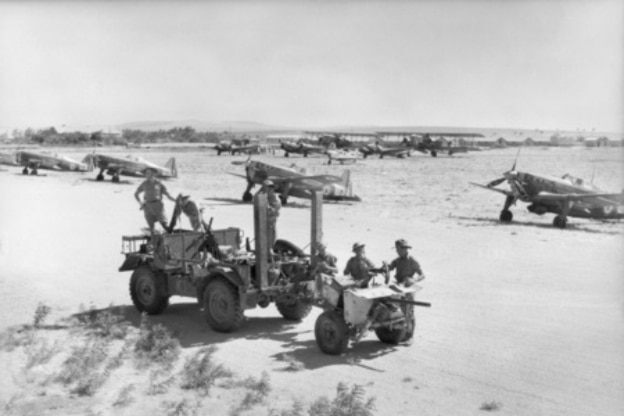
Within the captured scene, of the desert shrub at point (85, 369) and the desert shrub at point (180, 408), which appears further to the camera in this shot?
the desert shrub at point (85, 369)

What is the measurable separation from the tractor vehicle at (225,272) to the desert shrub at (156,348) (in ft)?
3.10

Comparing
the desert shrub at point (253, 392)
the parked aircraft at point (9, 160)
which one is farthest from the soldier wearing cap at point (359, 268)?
the parked aircraft at point (9, 160)

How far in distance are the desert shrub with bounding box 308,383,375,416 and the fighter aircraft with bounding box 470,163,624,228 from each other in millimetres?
17541

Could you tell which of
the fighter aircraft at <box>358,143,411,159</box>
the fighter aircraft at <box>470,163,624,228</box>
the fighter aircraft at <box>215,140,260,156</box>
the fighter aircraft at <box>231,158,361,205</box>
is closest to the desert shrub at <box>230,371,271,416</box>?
the fighter aircraft at <box>470,163,624,228</box>

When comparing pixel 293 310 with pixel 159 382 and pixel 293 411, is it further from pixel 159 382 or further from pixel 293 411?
pixel 293 411

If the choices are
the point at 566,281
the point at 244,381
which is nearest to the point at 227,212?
the point at 566,281

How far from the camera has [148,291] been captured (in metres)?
12.1

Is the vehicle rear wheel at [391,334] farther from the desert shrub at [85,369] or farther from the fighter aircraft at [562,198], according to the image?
the fighter aircraft at [562,198]

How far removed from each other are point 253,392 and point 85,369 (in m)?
2.43

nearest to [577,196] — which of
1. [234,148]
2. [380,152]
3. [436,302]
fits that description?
[436,302]

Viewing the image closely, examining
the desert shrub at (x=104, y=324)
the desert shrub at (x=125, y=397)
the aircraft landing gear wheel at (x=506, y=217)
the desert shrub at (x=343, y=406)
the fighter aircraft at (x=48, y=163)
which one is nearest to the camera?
the desert shrub at (x=343, y=406)

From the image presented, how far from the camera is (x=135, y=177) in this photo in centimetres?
4547

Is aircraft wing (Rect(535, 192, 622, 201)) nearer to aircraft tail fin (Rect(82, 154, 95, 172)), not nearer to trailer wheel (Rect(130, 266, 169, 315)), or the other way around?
trailer wheel (Rect(130, 266, 169, 315))

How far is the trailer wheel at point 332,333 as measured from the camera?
9.67 m
